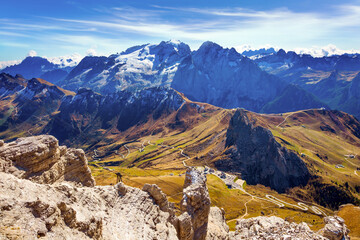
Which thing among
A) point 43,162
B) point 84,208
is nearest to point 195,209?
point 84,208

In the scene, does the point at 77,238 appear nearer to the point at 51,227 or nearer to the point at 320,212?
the point at 51,227

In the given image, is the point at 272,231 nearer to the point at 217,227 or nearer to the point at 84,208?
the point at 217,227

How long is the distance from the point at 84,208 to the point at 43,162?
14251mm

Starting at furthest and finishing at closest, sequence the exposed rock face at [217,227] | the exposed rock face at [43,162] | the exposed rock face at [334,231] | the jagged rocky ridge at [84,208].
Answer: the exposed rock face at [217,227] < the exposed rock face at [334,231] < the exposed rock face at [43,162] < the jagged rocky ridge at [84,208]

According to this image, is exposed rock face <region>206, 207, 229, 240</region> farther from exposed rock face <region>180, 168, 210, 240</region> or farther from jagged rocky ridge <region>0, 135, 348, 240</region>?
exposed rock face <region>180, 168, 210, 240</region>

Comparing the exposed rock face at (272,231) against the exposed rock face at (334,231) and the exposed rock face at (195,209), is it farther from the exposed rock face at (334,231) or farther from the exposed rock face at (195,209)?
the exposed rock face at (334,231)

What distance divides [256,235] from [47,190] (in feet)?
111

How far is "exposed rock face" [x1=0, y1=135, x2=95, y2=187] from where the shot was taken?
32.5m

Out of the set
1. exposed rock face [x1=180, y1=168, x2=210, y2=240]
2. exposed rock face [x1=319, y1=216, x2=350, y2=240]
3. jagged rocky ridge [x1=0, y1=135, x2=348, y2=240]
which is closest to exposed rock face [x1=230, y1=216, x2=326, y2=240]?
jagged rocky ridge [x1=0, y1=135, x2=348, y2=240]

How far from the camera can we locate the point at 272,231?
37156mm

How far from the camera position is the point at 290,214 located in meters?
138

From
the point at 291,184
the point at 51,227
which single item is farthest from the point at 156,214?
the point at 291,184

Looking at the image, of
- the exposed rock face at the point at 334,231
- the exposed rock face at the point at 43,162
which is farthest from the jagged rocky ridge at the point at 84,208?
the exposed rock face at the point at 334,231

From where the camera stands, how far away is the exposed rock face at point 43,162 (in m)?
32.5
